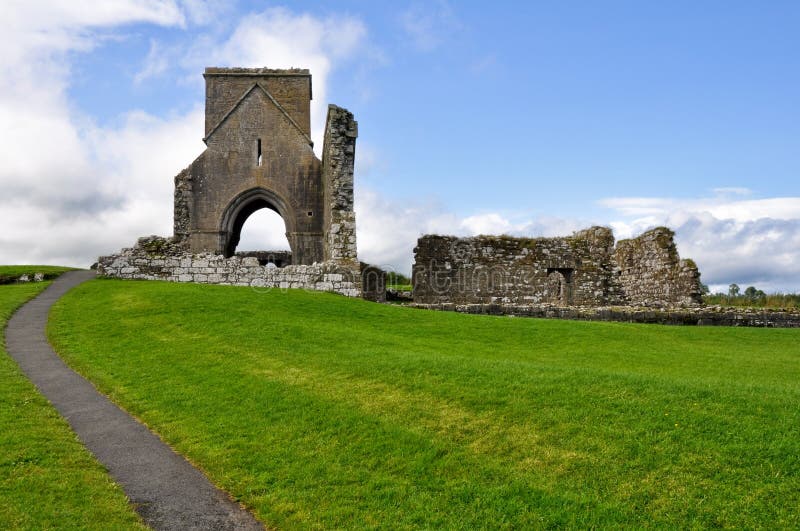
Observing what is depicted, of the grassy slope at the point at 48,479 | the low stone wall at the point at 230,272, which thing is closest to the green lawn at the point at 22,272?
the low stone wall at the point at 230,272

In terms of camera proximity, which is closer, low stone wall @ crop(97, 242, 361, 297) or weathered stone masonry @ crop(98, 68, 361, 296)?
low stone wall @ crop(97, 242, 361, 297)

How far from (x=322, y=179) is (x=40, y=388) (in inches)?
805

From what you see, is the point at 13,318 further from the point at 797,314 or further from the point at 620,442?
the point at 797,314

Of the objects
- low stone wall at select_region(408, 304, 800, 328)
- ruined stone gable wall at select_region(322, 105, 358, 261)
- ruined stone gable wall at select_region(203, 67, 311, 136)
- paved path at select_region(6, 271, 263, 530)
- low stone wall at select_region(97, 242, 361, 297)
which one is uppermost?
ruined stone gable wall at select_region(203, 67, 311, 136)

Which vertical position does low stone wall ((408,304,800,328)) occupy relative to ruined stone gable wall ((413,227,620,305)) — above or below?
below

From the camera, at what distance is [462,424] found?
24.4 ft

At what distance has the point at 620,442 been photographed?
6.64 m

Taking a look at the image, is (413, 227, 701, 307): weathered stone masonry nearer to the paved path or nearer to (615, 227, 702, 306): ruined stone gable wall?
(615, 227, 702, 306): ruined stone gable wall

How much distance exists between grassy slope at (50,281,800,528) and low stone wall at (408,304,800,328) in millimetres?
5842

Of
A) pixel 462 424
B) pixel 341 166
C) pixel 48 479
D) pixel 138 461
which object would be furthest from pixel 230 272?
pixel 462 424

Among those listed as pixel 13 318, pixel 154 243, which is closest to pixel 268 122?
pixel 154 243

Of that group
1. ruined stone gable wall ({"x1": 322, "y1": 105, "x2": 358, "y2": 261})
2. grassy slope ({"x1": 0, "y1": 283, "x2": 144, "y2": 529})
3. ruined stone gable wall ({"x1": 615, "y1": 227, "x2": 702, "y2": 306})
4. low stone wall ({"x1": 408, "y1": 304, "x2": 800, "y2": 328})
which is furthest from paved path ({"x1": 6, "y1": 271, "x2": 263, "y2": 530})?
ruined stone gable wall ({"x1": 615, "y1": 227, "x2": 702, "y2": 306})

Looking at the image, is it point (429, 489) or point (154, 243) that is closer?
point (429, 489)

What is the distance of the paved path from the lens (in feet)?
19.7
